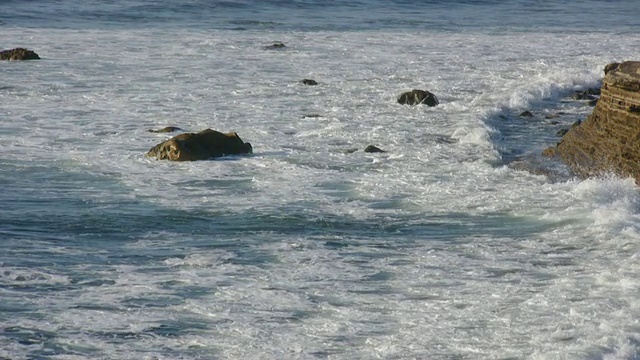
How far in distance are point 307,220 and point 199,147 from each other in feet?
9.57

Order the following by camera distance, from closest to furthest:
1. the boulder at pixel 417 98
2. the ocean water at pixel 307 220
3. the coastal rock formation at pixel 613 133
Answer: the ocean water at pixel 307 220
the coastal rock formation at pixel 613 133
the boulder at pixel 417 98

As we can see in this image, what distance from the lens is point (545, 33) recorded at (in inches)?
1180

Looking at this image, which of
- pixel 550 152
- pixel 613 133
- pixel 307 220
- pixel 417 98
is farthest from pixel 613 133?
pixel 417 98

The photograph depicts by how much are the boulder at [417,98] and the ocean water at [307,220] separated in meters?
0.19

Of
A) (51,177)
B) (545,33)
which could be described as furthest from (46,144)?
(545,33)

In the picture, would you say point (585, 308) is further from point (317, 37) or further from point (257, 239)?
point (317, 37)

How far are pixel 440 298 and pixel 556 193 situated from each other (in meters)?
3.47

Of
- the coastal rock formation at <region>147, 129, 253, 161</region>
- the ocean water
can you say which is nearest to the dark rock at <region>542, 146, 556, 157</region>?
the ocean water

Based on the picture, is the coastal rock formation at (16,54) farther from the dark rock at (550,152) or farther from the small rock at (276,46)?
the dark rock at (550,152)

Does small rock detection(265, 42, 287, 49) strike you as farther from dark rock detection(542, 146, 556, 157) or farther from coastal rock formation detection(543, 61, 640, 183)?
coastal rock formation detection(543, 61, 640, 183)

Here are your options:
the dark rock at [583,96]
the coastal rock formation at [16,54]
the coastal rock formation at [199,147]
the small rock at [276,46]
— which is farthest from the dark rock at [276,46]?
the coastal rock formation at [199,147]

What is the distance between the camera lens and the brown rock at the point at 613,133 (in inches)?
461

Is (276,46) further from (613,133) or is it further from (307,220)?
(307,220)

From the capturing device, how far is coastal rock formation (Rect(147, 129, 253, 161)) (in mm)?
13188
